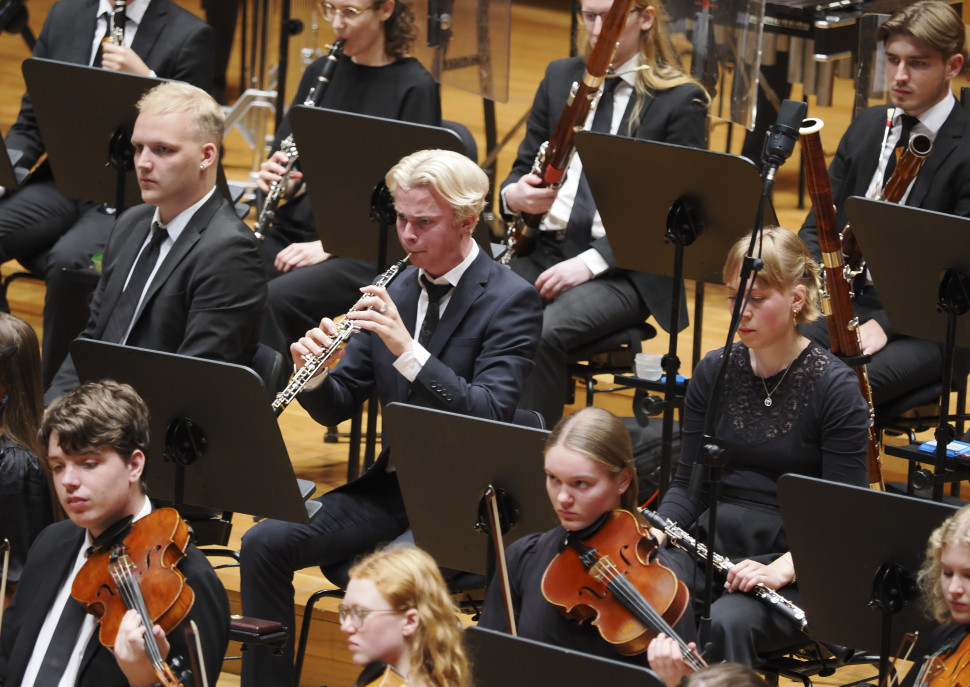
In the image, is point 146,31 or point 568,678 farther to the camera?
point 146,31

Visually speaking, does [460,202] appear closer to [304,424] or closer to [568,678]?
[568,678]

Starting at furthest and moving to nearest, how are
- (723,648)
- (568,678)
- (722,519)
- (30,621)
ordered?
(722,519), (723,648), (30,621), (568,678)

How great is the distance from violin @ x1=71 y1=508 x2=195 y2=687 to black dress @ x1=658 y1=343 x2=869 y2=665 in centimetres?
97

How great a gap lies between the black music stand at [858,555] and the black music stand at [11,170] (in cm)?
264

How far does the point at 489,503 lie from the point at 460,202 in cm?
74

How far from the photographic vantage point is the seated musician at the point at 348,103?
13.0 feet

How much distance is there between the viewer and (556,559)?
8.04 feet

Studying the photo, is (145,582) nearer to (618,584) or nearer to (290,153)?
(618,584)

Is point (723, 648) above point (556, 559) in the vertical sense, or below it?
below

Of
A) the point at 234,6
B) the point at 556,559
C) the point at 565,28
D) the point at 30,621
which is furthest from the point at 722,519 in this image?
the point at 565,28

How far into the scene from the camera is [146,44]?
171 inches

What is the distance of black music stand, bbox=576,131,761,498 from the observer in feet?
9.81

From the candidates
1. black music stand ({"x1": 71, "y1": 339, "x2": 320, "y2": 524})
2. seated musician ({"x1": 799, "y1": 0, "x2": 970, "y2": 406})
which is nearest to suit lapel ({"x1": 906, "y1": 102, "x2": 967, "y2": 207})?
seated musician ({"x1": 799, "y1": 0, "x2": 970, "y2": 406})

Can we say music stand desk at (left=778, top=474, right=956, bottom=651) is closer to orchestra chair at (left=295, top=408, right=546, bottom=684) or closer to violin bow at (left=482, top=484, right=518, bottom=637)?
violin bow at (left=482, top=484, right=518, bottom=637)
